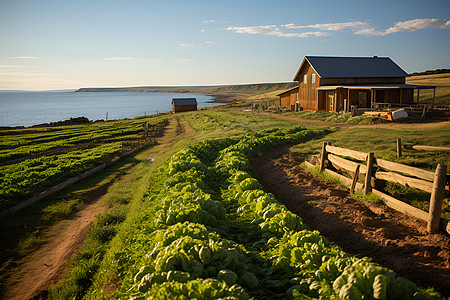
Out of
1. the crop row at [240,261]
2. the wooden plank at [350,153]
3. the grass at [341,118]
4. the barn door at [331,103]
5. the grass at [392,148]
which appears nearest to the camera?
the crop row at [240,261]

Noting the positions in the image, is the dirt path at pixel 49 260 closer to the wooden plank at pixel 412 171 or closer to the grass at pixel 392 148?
the wooden plank at pixel 412 171

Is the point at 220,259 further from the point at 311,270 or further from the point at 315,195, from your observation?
the point at 315,195

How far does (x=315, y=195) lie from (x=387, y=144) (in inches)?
376

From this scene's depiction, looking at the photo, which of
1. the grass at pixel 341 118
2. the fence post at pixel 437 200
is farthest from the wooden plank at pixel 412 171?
the grass at pixel 341 118

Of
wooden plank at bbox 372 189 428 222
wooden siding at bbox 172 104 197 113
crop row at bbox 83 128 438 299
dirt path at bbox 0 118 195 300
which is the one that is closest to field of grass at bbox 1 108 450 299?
crop row at bbox 83 128 438 299

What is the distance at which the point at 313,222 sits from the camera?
30.3 feet

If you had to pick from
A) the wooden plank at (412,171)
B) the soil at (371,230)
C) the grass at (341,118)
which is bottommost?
the soil at (371,230)

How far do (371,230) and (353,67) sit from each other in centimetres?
4406

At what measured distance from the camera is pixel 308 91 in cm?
4666

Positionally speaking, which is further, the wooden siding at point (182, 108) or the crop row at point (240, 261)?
the wooden siding at point (182, 108)

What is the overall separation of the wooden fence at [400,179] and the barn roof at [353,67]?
34.3 meters

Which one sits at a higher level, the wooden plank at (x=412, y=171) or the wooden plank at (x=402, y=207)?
the wooden plank at (x=412, y=171)

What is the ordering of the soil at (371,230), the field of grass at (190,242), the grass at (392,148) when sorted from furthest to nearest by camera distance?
the grass at (392,148)
the soil at (371,230)
the field of grass at (190,242)

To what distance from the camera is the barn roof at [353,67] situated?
145 feet
